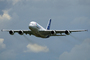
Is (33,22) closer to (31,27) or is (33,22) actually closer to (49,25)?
(31,27)

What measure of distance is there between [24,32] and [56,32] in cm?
1478

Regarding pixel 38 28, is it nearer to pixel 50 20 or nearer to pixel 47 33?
pixel 47 33

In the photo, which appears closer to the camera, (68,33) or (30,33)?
(68,33)

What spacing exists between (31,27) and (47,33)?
12.3 metres

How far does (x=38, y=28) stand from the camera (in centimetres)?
10856

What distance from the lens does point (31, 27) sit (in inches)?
4099

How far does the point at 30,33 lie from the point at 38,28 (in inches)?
357

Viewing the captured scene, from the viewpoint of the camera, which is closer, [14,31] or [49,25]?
[14,31]

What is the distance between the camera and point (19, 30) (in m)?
115

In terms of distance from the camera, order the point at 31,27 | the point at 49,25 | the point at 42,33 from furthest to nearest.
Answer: the point at 49,25, the point at 42,33, the point at 31,27

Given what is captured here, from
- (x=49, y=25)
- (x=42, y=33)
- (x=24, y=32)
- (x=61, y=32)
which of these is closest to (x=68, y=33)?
(x=61, y=32)

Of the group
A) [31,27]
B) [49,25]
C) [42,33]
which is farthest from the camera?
[49,25]

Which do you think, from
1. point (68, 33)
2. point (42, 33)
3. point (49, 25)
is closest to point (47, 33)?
point (42, 33)

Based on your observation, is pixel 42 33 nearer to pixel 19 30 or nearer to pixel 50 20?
pixel 19 30
